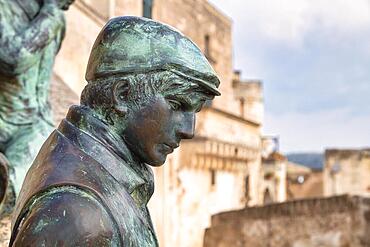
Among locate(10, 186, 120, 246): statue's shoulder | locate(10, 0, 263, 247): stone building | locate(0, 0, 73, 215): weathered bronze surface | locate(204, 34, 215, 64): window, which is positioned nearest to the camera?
locate(10, 186, 120, 246): statue's shoulder

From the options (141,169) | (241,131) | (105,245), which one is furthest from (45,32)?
(241,131)

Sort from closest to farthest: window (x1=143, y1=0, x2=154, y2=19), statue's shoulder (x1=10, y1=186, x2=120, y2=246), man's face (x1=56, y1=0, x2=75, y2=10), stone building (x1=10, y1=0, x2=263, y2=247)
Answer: statue's shoulder (x1=10, y1=186, x2=120, y2=246) < man's face (x1=56, y1=0, x2=75, y2=10) < window (x1=143, y1=0, x2=154, y2=19) < stone building (x1=10, y1=0, x2=263, y2=247)

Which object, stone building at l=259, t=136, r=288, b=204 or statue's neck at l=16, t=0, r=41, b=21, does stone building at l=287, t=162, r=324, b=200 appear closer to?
stone building at l=259, t=136, r=288, b=204

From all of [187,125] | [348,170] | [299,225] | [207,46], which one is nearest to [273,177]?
[348,170]

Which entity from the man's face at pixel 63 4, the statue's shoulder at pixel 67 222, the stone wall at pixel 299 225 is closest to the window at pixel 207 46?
the stone wall at pixel 299 225

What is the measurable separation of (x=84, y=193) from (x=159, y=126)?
0.21m

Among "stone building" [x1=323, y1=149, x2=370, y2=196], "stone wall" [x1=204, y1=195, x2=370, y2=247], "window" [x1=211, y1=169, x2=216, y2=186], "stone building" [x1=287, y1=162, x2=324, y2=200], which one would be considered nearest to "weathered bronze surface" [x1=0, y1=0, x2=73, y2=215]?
"stone wall" [x1=204, y1=195, x2=370, y2=247]

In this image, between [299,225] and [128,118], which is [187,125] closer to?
[128,118]

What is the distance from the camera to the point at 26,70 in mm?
3066

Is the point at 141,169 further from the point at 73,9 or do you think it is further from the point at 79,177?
the point at 73,9

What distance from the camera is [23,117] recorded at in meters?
3.04

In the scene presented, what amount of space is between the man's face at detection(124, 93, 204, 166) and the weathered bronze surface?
1.44m

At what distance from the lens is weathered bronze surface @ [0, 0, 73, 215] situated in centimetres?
296

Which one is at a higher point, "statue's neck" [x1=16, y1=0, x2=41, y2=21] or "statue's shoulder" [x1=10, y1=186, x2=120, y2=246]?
"statue's neck" [x1=16, y1=0, x2=41, y2=21]
